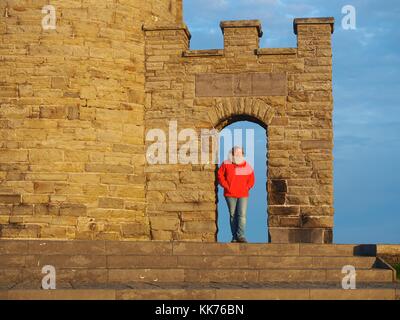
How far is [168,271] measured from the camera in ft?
33.8

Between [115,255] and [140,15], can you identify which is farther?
[140,15]

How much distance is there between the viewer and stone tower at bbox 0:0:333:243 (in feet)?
46.2

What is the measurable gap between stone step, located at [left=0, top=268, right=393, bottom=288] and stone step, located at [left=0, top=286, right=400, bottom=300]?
1110 mm

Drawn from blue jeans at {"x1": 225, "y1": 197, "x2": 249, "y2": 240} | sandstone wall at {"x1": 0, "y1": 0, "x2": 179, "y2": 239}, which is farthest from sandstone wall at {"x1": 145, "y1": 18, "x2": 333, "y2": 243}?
blue jeans at {"x1": 225, "y1": 197, "x2": 249, "y2": 240}

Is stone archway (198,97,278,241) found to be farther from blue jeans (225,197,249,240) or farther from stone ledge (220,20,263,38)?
blue jeans (225,197,249,240)

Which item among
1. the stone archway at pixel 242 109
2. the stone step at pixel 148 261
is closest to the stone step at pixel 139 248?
the stone step at pixel 148 261

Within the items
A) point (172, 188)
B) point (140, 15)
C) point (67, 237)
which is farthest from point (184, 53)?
point (67, 237)

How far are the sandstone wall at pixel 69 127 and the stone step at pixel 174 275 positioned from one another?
3587mm

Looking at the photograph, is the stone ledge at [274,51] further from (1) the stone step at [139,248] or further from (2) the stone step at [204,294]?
(2) the stone step at [204,294]

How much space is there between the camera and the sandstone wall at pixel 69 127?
14.0 m
